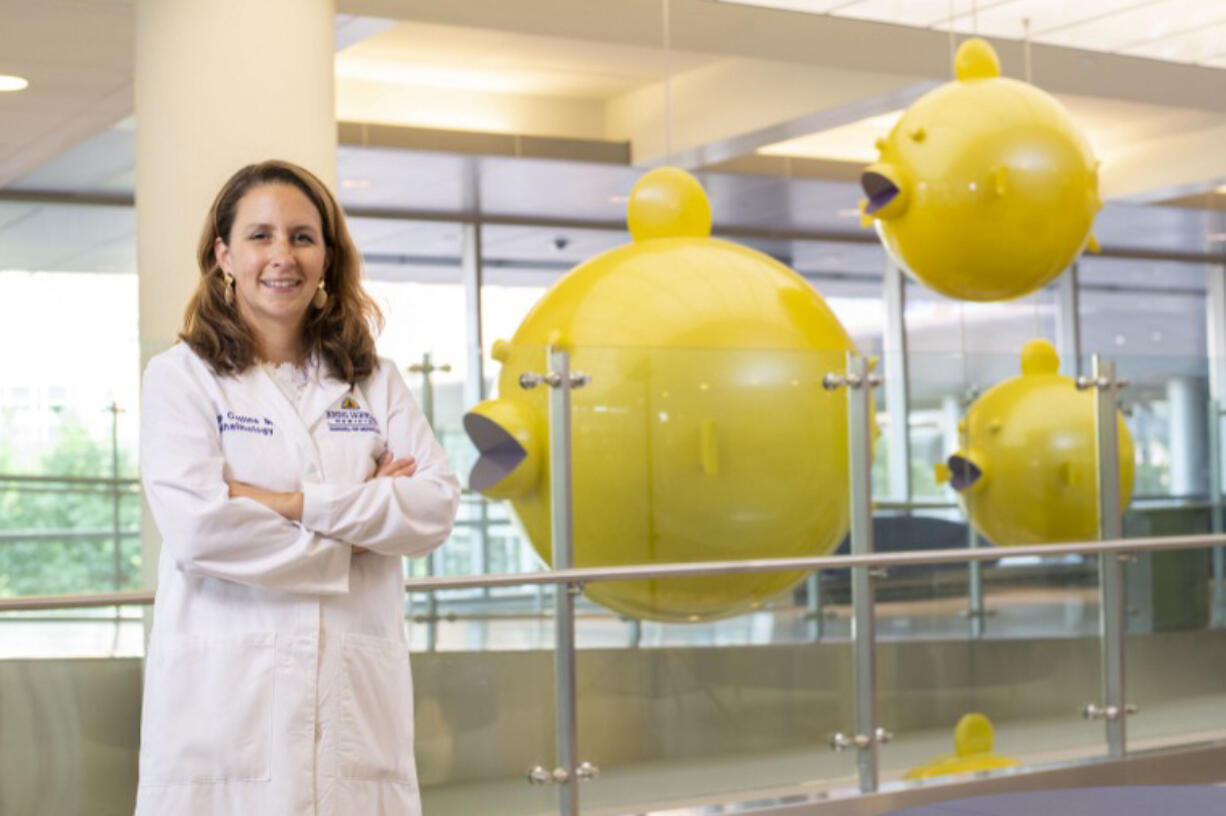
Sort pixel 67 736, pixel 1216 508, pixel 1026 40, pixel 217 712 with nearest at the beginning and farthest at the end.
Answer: pixel 217 712
pixel 67 736
pixel 1216 508
pixel 1026 40

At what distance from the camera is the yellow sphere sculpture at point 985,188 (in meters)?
4.68

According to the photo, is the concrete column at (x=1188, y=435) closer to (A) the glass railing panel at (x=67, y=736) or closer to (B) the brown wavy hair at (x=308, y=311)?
(A) the glass railing panel at (x=67, y=736)

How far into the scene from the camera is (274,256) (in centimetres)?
269

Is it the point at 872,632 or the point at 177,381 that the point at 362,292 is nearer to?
the point at 177,381

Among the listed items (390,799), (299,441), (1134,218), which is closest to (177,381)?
(299,441)

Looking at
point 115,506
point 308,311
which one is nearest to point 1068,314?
point 115,506

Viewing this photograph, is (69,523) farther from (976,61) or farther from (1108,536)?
(1108,536)

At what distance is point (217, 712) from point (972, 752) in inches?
151

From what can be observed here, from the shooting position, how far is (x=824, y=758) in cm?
552

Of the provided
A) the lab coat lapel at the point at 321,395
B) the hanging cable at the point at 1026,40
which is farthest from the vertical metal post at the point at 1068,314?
the lab coat lapel at the point at 321,395

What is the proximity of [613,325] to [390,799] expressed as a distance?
2.28 meters

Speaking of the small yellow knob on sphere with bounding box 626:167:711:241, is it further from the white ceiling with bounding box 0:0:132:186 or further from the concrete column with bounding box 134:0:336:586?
the white ceiling with bounding box 0:0:132:186

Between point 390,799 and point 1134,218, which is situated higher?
point 1134,218

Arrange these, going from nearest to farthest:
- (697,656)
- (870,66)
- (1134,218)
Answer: (697,656) → (870,66) → (1134,218)
